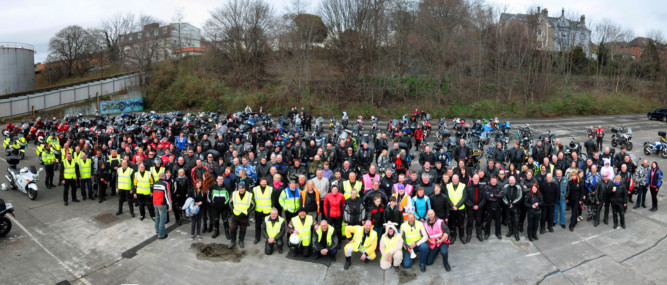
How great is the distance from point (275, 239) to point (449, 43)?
27440 millimetres

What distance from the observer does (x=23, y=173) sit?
1153cm

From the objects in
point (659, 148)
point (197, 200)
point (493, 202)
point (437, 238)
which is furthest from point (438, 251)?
point (659, 148)

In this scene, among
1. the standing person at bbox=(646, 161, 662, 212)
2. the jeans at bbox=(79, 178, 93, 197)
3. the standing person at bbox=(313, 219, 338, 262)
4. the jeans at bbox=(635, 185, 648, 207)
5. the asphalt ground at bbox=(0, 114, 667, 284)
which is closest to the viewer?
the asphalt ground at bbox=(0, 114, 667, 284)

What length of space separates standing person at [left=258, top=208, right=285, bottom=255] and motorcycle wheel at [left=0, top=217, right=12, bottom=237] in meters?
5.80

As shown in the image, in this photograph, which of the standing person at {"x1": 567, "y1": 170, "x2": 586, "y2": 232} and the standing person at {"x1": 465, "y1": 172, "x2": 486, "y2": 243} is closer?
the standing person at {"x1": 465, "y1": 172, "x2": 486, "y2": 243}

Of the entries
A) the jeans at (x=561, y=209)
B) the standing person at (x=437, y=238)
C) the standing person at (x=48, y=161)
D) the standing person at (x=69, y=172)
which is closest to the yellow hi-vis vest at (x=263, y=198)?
the standing person at (x=437, y=238)

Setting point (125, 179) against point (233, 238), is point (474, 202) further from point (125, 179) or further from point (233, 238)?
point (125, 179)

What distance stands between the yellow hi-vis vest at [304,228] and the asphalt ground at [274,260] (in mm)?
458

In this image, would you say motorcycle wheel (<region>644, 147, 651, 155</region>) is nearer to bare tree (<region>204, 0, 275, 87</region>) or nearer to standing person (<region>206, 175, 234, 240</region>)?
standing person (<region>206, 175, 234, 240</region>)

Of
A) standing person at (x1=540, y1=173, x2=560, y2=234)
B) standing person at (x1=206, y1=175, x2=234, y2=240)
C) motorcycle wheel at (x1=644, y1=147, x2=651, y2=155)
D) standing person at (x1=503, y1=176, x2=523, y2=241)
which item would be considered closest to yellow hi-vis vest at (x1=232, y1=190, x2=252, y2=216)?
standing person at (x1=206, y1=175, x2=234, y2=240)

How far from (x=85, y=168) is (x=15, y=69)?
135 feet

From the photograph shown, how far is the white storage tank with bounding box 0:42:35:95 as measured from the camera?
40.2 meters

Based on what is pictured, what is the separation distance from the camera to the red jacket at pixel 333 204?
795 centimetres

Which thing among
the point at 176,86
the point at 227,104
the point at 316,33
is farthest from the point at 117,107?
the point at 316,33
